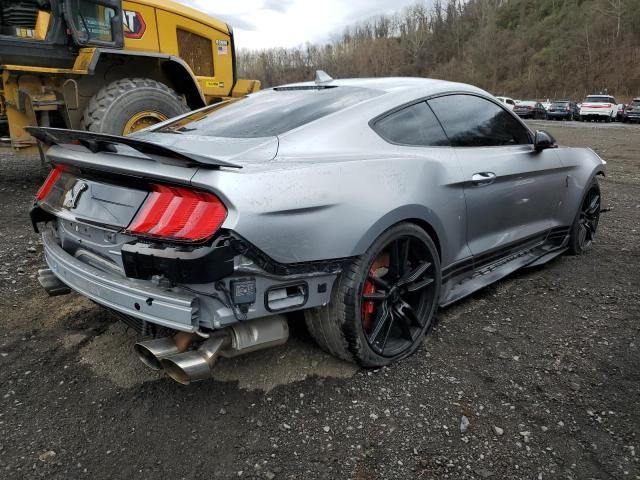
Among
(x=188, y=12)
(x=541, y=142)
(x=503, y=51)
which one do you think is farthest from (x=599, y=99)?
(x=503, y=51)

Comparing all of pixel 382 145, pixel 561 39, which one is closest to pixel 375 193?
pixel 382 145

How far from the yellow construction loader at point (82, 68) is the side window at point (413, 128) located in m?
3.91

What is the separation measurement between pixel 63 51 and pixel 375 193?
5.11m

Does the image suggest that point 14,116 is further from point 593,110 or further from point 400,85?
point 593,110

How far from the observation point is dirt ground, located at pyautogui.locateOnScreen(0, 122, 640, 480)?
2061 millimetres

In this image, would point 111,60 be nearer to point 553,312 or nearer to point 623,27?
point 553,312

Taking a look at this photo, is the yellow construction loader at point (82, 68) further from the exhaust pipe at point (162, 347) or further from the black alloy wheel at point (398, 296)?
the black alloy wheel at point (398, 296)

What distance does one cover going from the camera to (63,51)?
5.93 m

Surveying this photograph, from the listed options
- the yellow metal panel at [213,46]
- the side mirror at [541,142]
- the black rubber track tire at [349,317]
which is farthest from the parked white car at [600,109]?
the black rubber track tire at [349,317]

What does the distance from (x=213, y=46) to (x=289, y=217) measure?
6495 millimetres

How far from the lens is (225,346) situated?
2.30 m

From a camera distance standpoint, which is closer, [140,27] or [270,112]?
[270,112]

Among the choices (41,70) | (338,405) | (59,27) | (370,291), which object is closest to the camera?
(338,405)

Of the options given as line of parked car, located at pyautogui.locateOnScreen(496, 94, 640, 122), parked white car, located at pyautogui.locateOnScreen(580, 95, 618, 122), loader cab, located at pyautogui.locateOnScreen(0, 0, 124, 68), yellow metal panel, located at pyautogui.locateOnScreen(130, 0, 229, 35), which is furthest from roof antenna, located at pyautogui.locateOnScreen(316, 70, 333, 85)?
parked white car, located at pyautogui.locateOnScreen(580, 95, 618, 122)
